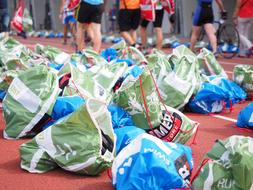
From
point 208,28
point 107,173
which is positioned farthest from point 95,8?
point 107,173

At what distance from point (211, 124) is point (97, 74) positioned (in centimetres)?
128

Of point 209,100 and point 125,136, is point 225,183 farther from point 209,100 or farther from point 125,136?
point 209,100

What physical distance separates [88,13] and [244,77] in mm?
3565

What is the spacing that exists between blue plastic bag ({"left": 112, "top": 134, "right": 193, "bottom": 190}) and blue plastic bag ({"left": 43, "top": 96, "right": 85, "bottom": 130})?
1.20 m

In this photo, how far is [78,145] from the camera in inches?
135

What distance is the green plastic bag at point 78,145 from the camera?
343 centimetres

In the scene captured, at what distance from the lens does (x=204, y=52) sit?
7.16 meters

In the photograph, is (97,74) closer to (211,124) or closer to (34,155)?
(211,124)

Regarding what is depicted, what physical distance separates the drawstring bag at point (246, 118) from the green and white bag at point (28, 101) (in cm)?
182

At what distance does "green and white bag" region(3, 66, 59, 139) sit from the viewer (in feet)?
14.1

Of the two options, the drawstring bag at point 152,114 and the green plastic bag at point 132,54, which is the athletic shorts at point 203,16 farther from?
the drawstring bag at point 152,114

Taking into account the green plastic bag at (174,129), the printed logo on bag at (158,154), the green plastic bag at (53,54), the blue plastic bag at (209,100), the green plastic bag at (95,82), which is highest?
the printed logo on bag at (158,154)

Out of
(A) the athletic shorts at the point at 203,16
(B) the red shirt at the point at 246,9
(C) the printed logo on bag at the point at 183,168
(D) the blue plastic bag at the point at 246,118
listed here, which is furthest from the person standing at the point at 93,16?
(C) the printed logo on bag at the point at 183,168

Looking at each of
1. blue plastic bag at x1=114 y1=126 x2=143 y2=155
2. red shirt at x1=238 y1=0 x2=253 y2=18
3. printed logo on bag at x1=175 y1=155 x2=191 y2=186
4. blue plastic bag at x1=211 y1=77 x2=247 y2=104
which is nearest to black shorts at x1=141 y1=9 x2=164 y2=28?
red shirt at x1=238 y1=0 x2=253 y2=18
